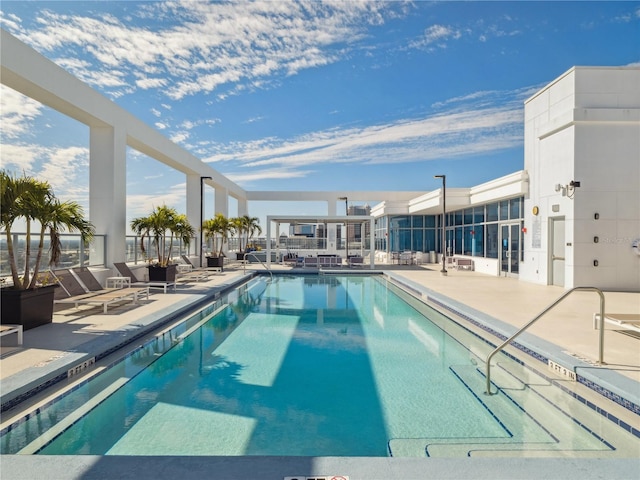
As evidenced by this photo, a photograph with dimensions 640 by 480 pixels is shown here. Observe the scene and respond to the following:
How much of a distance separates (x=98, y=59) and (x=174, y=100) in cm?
444

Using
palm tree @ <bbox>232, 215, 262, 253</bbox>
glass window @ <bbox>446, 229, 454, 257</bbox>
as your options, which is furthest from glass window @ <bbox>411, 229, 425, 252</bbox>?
palm tree @ <bbox>232, 215, 262, 253</bbox>

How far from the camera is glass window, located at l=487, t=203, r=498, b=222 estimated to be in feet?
47.4

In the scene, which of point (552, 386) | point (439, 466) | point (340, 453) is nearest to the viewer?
point (439, 466)

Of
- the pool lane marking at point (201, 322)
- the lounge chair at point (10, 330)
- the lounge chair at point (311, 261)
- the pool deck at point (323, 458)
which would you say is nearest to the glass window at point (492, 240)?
the pool deck at point (323, 458)

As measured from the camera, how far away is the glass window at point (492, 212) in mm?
14438

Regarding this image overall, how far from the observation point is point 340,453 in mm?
2963

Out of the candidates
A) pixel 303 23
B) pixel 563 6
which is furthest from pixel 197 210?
pixel 563 6

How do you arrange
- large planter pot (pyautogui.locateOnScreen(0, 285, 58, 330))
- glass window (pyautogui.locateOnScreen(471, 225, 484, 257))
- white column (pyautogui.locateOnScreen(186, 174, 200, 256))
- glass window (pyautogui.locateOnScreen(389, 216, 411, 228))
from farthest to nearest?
glass window (pyautogui.locateOnScreen(389, 216, 411, 228)), white column (pyautogui.locateOnScreen(186, 174, 200, 256)), glass window (pyautogui.locateOnScreen(471, 225, 484, 257)), large planter pot (pyautogui.locateOnScreen(0, 285, 58, 330))

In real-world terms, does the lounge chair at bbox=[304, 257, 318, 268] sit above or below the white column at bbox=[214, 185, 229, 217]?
below

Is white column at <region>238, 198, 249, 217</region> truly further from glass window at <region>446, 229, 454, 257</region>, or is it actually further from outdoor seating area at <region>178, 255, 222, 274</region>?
glass window at <region>446, 229, 454, 257</region>

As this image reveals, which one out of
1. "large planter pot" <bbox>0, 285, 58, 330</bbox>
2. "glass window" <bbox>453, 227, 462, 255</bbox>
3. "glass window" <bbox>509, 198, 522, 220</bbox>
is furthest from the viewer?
"glass window" <bbox>453, 227, 462, 255</bbox>

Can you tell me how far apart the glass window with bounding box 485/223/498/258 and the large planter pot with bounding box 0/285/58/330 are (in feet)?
45.8

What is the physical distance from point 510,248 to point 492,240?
138cm

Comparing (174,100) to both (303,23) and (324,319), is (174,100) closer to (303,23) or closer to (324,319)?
(303,23)
